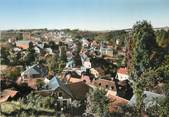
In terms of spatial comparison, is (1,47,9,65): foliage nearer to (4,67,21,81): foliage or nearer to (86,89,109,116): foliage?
(4,67,21,81): foliage

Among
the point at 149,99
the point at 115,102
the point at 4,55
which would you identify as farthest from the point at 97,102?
the point at 4,55

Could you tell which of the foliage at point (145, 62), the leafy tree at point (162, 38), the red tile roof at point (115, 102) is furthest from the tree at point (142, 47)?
the red tile roof at point (115, 102)

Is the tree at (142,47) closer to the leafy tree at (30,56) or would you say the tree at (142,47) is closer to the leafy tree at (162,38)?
the leafy tree at (162,38)

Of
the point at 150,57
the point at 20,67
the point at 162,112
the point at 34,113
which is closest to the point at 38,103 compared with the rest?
the point at 34,113

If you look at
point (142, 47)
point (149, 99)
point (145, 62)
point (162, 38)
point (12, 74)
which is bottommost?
point (149, 99)

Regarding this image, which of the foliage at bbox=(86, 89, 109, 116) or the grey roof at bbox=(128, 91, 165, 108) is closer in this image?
the grey roof at bbox=(128, 91, 165, 108)

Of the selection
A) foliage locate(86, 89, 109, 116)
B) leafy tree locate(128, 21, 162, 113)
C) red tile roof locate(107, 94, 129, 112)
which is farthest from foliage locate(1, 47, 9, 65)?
leafy tree locate(128, 21, 162, 113)

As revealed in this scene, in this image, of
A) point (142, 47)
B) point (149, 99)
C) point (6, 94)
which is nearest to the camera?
point (149, 99)

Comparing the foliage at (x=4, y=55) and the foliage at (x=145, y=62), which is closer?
the foliage at (x=145, y=62)

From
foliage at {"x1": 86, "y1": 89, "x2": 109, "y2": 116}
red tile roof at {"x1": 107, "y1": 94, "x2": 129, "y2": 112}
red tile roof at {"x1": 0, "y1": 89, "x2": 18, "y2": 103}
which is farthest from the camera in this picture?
red tile roof at {"x1": 0, "y1": 89, "x2": 18, "y2": 103}

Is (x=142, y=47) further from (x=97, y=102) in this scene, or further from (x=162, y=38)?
(x=97, y=102)

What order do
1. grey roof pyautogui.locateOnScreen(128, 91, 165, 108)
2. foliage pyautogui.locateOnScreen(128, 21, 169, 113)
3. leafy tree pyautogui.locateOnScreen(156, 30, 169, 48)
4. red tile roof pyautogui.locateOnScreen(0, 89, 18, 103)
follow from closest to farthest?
grey roof pyautogui.locateOnScreen(128, 91, 165, 108), foliage pyautogui.locateOnScreen(128, 21, 169, 113), red tile roof pyautogui.locateOnScreen(0, 89, 18, 103), leafy tree pyautogui.locateOnScreen(156, 30, 169, 48)

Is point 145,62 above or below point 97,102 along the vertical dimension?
above

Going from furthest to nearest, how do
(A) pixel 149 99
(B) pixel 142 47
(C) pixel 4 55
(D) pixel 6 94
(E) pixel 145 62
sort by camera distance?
(B) pixel 142 47, (C) pixel 4 55, (E) pixel 145 62, (D) pixel 6 94, (A) pixel 149 99
